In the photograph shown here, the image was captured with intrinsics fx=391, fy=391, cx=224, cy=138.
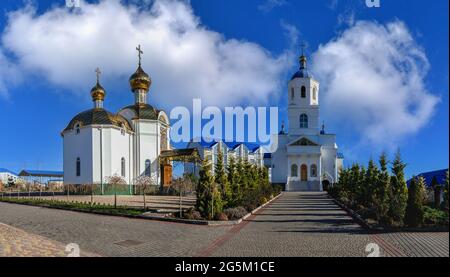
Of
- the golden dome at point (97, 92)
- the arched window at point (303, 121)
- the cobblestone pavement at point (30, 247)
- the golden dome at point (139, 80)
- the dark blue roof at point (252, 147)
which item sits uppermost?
the golden dome at point (139, 80)

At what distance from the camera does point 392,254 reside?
901cm

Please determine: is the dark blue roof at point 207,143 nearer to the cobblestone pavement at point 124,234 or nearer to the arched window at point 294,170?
the arched window at point 294,170

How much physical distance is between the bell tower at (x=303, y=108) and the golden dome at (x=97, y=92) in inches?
1057

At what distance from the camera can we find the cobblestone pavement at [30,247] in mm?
8500

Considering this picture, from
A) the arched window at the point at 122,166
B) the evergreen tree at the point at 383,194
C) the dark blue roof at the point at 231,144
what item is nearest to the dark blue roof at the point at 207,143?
the dark blue roof at the point at 231,144

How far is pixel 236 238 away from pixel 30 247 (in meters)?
5.42

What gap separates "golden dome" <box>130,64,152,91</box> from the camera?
42.1 m

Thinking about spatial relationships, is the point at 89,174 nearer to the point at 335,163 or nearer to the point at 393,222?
the point at 393,222

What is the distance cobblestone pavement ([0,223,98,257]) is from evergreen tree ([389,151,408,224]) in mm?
10399

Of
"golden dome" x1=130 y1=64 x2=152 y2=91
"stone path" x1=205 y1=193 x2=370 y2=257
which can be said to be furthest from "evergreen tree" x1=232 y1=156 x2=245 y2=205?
"golden dome" x1=130 y1=64 x2=152 y2=91

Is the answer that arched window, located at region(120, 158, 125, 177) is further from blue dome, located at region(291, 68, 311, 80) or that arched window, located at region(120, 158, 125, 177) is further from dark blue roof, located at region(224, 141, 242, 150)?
blue dome, located at region(291, 68, 311, 80)

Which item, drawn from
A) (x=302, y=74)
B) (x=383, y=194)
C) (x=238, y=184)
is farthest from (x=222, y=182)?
(x=302, y=74)

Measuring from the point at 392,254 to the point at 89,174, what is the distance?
3100 cm
